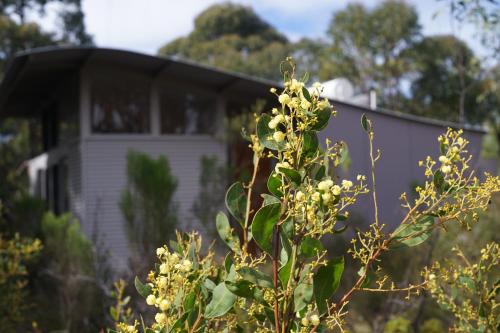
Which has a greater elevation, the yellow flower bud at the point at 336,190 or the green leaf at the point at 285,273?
the yellow flower bud at the point at 336,190

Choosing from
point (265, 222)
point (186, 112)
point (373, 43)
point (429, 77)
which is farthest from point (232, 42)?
point (265, 222)

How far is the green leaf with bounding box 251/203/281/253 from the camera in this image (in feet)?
4.28

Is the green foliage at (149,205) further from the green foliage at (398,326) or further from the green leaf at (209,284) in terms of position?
the green leaf at (209,284)

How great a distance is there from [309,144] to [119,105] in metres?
10.7

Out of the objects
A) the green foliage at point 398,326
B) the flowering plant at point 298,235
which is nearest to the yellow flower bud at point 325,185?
the flowering plant at point 298,235

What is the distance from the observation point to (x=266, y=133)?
142cm

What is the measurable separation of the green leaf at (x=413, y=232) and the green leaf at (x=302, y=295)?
0.64 feet

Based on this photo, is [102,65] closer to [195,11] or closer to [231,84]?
[231,84]

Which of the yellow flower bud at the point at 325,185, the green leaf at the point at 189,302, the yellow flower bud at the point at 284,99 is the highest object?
the yellow flower bud at the point at 284,99

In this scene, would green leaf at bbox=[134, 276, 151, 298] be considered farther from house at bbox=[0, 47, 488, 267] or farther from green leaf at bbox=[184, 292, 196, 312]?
house at bbox=[0, 47, 488, 267]

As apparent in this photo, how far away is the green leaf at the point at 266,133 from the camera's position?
1.41m

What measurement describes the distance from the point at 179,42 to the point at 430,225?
3115 cm

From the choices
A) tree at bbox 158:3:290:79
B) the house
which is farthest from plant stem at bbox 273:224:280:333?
tree at bbox 158:3:290:79

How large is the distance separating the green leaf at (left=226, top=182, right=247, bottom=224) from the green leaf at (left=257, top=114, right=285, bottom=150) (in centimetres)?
16
